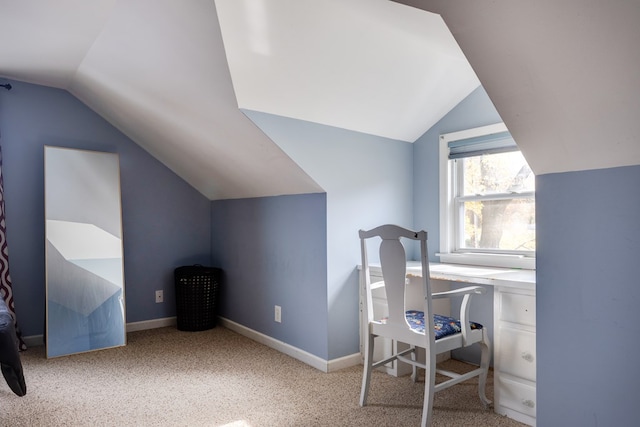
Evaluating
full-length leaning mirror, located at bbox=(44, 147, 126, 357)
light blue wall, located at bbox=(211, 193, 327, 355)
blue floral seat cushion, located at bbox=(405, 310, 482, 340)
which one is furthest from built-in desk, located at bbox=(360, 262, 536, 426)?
full-length leaning mirror, located at bbox=(44, 147, 126, 357)

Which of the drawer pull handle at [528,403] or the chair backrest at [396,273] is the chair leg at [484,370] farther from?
the chair backrest at [396,273]

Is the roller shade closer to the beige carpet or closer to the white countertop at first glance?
the white countertop

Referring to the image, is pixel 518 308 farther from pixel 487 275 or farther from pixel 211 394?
pixel 211 394

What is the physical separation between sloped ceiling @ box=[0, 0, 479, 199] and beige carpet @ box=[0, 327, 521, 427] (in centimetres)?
129

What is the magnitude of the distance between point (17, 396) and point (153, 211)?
190 centimetres

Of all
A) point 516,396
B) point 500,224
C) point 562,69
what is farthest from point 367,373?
point 562,69

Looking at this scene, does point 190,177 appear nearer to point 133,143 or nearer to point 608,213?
point 133,143

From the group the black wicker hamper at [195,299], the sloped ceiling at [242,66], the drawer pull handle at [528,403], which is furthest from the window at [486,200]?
the black wicker hamper at [195,299]

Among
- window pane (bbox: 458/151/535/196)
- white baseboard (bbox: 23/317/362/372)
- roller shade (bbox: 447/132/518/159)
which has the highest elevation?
roller shade (bbox: 447/132/518/159)

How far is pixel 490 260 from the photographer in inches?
113

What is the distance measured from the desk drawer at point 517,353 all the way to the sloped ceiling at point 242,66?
147cm

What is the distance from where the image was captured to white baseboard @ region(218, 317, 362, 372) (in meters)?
2.82

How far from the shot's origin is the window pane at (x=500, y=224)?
9.07 feet

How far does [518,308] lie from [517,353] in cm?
23
